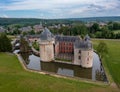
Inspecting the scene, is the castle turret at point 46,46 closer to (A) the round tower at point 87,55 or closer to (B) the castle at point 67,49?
(B) the castle at point 67,49

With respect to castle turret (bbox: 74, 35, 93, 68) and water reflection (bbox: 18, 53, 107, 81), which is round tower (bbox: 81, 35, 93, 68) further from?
water reflection (bbox: 18, 53, 107, 81)

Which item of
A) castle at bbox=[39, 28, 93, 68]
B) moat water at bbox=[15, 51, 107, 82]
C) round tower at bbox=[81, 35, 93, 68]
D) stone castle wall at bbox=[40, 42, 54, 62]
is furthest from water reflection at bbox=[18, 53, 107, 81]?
castle at bbox=[39, 28, 93, 68]

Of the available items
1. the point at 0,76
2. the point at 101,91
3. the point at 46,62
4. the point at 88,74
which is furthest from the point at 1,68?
the point at 101,91

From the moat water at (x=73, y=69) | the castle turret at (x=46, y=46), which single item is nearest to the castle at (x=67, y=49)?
the castle turret at (x=46, y=46)

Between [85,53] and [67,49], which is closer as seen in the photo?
[85,53]

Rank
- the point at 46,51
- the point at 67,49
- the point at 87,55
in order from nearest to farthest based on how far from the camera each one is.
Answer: the point at 87,55
the point at 46,51
the point at 67,49

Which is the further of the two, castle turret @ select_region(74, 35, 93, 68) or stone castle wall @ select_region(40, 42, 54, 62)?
stone castle wall @ select_region(40, 42, 54, 62)

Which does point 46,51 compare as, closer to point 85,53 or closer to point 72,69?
point 72,69

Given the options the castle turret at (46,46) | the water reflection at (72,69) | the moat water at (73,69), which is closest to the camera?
the moat water at (73,69)

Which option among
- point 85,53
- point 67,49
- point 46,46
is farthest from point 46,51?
point 85,53

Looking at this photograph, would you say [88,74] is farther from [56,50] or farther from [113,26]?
[113,26]
